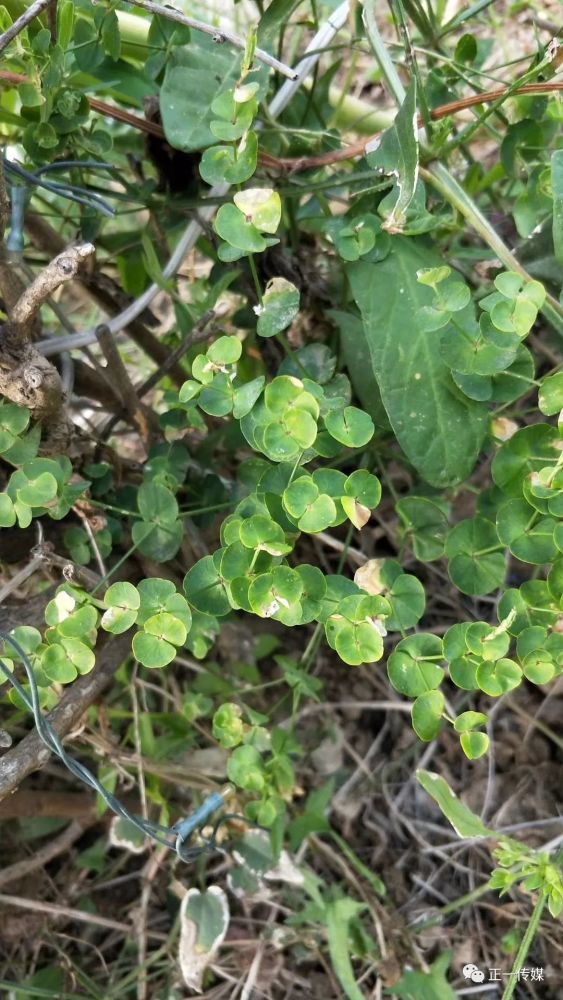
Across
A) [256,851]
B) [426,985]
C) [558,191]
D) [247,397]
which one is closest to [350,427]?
[247,397]

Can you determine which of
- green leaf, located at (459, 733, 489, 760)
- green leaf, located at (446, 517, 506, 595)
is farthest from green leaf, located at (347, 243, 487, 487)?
green leaf, located at (459, 733, 489, 760)

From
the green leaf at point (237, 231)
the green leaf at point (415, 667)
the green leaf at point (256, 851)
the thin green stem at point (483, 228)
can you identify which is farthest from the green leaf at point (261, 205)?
the green leaf at point (256, 851)

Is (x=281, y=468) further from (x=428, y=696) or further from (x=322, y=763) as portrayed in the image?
(x=322, y=763)

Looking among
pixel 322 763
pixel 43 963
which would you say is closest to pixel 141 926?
pixel 43 963

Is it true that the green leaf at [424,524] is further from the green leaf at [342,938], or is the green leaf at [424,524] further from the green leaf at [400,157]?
the green leaf at [342,938]

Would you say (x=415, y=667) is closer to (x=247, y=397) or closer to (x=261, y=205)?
(x=247, y=397)

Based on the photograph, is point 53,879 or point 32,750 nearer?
point 32,750

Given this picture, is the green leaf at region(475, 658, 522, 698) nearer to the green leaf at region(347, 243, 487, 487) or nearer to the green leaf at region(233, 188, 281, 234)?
the green leaf at region(347, 243, 487, 487)
